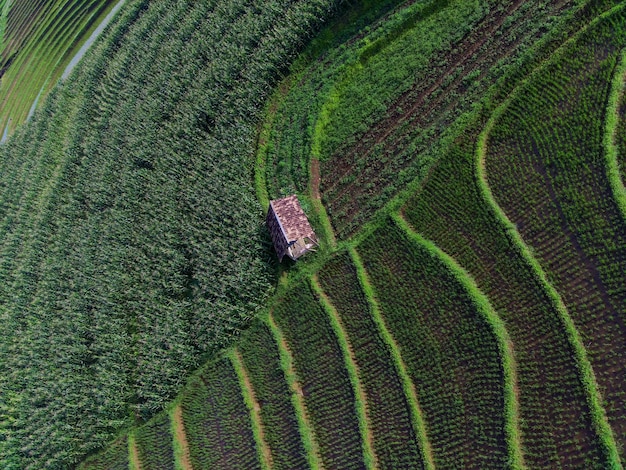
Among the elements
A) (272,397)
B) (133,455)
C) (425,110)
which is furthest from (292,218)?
(133,455)

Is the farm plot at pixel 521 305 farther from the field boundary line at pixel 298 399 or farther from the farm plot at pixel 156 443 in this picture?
the farm plot at pixel 156 443

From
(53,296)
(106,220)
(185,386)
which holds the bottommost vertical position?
(185,386)

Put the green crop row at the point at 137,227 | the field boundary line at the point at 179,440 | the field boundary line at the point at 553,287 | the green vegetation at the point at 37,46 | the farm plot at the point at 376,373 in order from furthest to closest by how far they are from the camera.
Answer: the green vegetation at the point at 37,46 → the green crop row at the point at 137,227 → the field boundary line at the point at 179,440 → the farm plot at the point at 376,373 → the field boundary line at the point at 553,287

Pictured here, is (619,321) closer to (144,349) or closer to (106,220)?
(144,349)

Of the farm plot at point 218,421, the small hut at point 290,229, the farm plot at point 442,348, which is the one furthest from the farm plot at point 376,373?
the farm plot at point 218,421

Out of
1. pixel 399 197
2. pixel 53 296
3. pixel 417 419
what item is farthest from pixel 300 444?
pixel 53 296

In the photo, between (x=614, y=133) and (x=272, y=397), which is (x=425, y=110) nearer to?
(x=614, y=133)

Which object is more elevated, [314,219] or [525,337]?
[314,219]
